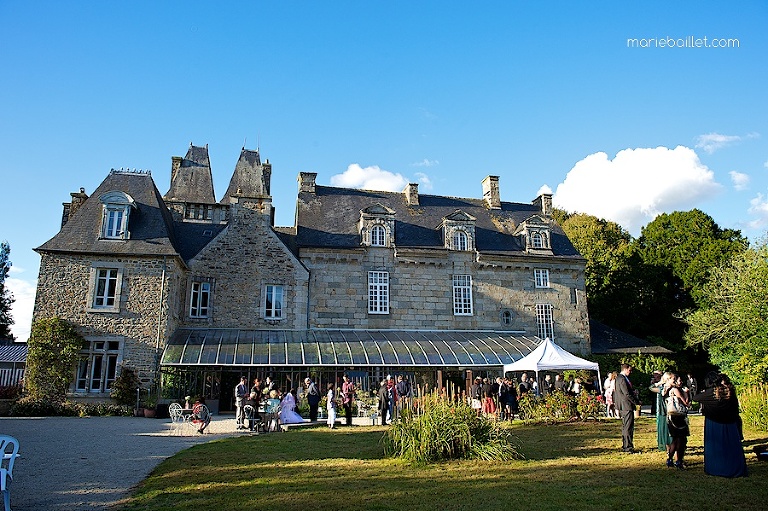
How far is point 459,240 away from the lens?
23.9 metres

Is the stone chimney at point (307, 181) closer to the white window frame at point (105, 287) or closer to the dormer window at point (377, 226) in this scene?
the dormer window at point (377, 226)

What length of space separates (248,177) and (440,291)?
14.1m

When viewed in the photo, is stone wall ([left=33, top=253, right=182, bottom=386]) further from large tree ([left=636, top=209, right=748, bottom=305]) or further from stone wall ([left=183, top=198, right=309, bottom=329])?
large tree ([left=636, top=209, right=748, bottom=305])

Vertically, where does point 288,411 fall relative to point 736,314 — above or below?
below

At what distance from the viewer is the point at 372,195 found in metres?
26.2

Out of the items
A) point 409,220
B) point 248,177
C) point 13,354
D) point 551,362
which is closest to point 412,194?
point 409,220

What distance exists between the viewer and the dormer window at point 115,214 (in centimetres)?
2009

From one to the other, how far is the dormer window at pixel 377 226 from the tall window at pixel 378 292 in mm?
1286

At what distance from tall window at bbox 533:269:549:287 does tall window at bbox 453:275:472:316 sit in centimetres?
300

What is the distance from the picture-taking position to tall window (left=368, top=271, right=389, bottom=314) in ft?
74.2

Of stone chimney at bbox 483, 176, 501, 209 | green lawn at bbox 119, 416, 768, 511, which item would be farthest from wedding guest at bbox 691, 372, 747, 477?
stone chimney at bbox 483, 176, 501, 209

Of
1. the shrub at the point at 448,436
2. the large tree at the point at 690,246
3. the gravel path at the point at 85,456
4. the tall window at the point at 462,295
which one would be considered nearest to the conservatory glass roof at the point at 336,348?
the tall window at the point at 462,295

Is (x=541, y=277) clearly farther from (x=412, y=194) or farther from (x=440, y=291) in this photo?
(x=412, y=194)

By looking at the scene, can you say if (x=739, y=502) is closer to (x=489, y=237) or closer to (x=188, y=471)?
(x=188, y=471)
